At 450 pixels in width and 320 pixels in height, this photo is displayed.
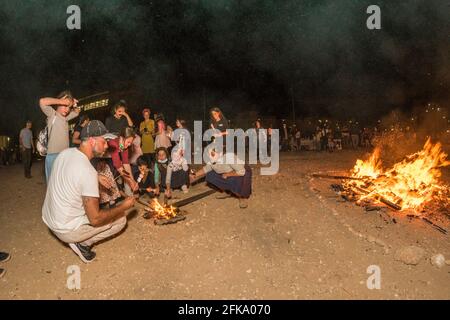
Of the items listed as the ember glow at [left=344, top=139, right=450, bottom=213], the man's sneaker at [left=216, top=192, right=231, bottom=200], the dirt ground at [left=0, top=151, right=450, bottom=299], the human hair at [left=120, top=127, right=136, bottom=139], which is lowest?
the dirt ground at [left=0, top=151, right=450, bottom=299]

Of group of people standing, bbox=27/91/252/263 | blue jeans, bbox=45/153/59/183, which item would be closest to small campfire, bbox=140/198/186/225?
group of people standing, bbox=27/91/252/263

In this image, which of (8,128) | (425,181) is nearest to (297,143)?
(425,181)

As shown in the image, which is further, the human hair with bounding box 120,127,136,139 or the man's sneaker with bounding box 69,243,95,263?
the human hair with bounding box 120,127,136,139

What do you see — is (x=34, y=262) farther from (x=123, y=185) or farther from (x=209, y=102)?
(x=209, y=102)

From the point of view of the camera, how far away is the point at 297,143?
19.7m

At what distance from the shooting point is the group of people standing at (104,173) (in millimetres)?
4008

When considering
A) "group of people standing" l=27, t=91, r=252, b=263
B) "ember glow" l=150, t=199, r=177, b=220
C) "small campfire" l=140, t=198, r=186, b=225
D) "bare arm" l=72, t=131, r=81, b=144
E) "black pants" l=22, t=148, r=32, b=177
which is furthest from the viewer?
"black pants" l=22, t=148, r=32, b=177

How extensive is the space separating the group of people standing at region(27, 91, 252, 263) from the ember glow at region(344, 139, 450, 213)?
2.91m

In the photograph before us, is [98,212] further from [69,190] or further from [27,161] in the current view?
[27,161]

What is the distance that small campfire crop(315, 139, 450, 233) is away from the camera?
656 cm

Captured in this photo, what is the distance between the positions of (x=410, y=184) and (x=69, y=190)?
6.85 meters

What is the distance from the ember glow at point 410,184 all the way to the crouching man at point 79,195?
17.9 ft

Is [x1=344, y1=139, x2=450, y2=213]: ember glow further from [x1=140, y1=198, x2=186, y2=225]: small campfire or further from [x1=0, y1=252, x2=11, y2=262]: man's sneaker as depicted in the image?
[x1=0, y1=252, x2=11, y2=262]: man's sneaker
